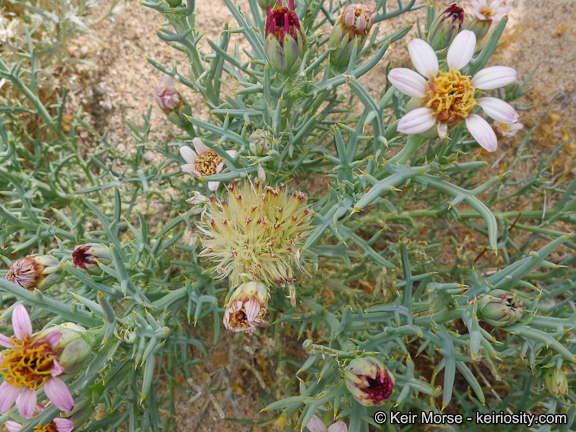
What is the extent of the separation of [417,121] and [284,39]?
0.46m

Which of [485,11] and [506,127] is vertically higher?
[485,11]

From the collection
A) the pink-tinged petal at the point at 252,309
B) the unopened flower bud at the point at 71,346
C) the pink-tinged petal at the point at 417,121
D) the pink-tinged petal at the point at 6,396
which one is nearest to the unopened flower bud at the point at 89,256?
the unopened flower bud at the point at 71,346

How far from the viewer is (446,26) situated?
1355 millimetres

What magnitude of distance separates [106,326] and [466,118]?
1.14 meters

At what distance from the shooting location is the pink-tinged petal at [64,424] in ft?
4.00

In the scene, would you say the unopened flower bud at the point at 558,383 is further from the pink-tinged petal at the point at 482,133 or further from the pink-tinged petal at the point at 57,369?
the pink-tinged petal at the point at 57,369

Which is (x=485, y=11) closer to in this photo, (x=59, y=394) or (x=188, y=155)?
(x=188, y=155)

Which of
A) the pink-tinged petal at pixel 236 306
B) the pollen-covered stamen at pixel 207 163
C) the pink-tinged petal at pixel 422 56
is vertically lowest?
the pink-tinged petal at pixel 236 306

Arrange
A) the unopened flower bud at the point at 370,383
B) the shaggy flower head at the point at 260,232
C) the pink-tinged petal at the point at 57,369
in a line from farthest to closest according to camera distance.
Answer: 1. the shaggy flower head at the point at 260,232
2. the unopened flower bud at the point at 370,383
3. the pink-tinged petal at the point at 57,369

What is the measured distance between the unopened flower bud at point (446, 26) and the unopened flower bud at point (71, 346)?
142 cm

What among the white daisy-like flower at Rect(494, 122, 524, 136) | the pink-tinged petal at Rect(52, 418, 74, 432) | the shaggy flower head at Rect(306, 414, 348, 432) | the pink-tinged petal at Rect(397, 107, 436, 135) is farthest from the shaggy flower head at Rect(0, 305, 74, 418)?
the white daisy-like flower at Rect(494, 122, 524, 136)

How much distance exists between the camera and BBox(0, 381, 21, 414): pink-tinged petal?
42.1 inches

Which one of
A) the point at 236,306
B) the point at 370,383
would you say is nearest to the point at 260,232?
the point at 236,306

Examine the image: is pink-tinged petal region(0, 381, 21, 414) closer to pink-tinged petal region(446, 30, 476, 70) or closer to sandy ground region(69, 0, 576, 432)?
sandy ground region(69, 0, 576, 432)
